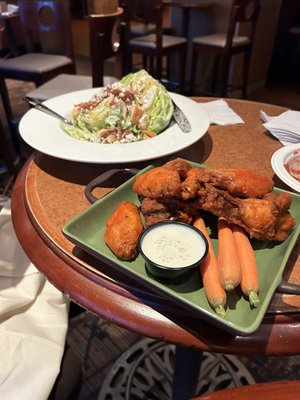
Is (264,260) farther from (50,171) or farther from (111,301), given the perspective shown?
(50,171)

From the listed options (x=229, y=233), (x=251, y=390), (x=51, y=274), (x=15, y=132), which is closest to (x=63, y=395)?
(x=51, y=274)

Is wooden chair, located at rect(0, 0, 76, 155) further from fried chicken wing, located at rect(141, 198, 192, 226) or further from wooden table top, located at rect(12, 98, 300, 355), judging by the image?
fried chicken wing, located at rect(141, 198, 192, 226)

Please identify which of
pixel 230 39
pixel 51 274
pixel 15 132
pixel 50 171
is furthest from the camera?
pixel 230 39

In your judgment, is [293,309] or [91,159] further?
[91,159]

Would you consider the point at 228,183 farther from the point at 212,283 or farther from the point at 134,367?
the point at 134,367

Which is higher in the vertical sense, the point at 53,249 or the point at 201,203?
the point at 201,203

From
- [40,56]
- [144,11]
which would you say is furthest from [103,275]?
[144,11]

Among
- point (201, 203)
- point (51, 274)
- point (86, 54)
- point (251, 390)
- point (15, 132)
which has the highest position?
point (201, 203)

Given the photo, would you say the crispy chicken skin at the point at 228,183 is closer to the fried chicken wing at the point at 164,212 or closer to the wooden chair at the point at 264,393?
the fried chicken wing at the point at 164,212

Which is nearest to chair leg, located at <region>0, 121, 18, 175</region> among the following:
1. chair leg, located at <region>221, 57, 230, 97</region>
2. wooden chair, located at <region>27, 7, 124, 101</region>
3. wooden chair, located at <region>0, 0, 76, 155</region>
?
wooden chair, located at <region>27, 7, 124, 101</region>
